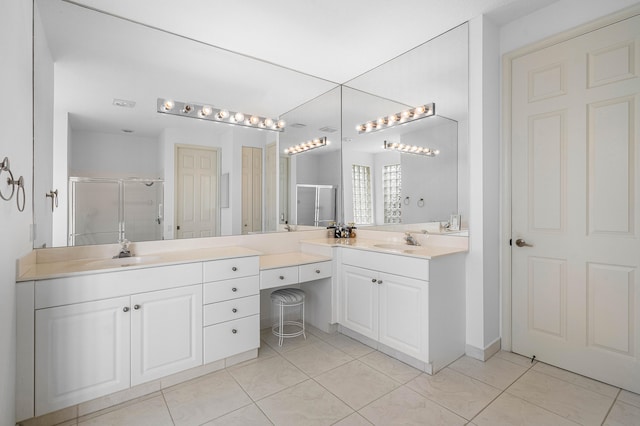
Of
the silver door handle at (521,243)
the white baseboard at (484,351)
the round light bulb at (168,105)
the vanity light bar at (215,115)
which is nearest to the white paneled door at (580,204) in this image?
the silver door handle at (521,243)

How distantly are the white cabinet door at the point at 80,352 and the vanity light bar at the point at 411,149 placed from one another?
2650 millimetres

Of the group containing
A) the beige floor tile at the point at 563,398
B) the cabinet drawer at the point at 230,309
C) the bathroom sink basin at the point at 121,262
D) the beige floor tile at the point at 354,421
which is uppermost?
the bathroom sink basin at the point at 121,262

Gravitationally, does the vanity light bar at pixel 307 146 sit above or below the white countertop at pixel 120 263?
above

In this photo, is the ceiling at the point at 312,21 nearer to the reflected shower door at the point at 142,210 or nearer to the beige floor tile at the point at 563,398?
the reflected shower door at the point at 142,210

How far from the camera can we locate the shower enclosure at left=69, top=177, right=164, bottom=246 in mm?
2189

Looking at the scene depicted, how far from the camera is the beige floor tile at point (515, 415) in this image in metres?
1.69

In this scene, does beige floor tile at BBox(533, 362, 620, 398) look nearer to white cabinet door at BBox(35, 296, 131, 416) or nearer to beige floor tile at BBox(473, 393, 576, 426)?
beige floor tile at BBox(473, 393, 576, 426)

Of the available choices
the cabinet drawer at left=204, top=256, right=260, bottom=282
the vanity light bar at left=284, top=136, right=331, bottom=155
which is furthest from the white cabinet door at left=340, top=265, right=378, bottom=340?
the vanity light bar at left=284, top=136, right=331, bottom=155

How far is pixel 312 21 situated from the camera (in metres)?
2.41

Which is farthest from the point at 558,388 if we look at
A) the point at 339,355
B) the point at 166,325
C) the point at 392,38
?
the point at 392,38

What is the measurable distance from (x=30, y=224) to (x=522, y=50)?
3.76m

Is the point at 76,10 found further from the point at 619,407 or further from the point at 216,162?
the point at 619,407

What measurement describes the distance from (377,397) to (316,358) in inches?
26.1

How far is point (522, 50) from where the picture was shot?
8.00ft
